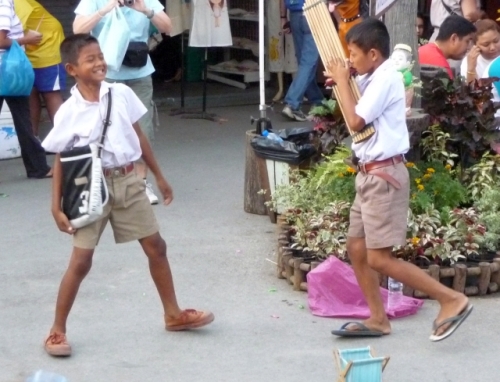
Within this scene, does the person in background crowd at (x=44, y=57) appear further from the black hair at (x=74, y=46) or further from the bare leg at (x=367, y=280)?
the bare leg at (x=367, y=280)

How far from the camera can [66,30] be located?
11539 millimetres

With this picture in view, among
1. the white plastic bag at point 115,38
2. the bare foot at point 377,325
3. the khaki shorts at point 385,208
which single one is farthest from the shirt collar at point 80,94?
the white plastic bag at point 115,38

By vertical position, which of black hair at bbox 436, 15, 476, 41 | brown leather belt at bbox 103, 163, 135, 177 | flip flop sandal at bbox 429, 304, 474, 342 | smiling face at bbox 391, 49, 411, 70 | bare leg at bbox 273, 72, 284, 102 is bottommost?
bare leg at bbox 273, 72, 284, 102

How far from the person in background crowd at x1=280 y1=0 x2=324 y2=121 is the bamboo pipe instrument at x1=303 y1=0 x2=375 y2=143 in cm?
511

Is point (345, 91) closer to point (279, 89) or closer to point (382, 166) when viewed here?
point (382, 166)

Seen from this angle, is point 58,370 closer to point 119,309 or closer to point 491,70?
point 119,309

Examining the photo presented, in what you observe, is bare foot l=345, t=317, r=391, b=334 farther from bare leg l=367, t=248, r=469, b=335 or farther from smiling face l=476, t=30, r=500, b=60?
smiling face l=476, t=30, r=500, b=60

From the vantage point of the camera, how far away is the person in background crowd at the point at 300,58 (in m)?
10.3

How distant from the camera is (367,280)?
16.1 ft

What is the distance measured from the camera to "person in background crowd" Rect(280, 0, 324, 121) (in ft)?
33.7

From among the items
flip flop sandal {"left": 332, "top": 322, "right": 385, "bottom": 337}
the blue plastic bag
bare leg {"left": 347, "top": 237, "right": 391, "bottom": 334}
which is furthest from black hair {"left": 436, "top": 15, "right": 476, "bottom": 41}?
the blue plastic bag

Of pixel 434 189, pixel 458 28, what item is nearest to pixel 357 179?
pixel 434 189

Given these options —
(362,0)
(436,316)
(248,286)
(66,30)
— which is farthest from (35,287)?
(66,30)

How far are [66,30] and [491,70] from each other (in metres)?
6.20
